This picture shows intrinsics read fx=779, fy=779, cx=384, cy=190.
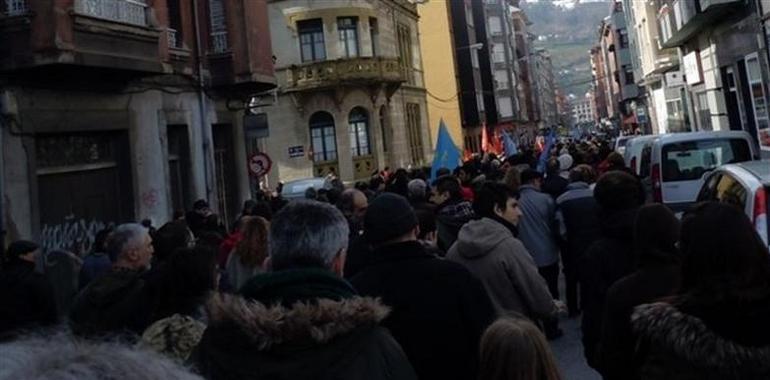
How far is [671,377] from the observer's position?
2.91 m

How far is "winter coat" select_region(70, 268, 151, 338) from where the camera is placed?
444 cm

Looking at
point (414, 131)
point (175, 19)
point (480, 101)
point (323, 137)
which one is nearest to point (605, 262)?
point (175, 19)

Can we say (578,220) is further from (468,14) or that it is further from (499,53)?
(499,53)

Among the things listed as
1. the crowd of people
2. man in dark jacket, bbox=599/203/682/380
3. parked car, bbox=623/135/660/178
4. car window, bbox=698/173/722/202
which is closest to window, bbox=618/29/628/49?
parked car, bbox=623/135/660/178

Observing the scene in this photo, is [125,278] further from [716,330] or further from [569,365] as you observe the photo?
[569,365]

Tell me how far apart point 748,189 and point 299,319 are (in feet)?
17.8

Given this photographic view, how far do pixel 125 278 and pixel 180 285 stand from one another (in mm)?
755

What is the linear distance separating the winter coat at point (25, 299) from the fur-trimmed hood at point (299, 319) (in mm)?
3413

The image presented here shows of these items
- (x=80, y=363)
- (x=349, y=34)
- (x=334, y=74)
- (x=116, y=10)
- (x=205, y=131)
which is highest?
(x=349, y=34)

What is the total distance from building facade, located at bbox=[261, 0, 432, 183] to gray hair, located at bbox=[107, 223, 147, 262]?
2933 cm

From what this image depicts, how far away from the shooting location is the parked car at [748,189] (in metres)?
6.45

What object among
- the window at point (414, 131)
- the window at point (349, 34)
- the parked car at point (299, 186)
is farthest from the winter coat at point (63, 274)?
the window at point (414, 131)

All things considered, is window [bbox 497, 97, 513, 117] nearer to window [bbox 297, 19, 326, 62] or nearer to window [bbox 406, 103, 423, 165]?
window [bbox 406, 103, 423, 165]

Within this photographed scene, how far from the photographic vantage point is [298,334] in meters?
2.51
